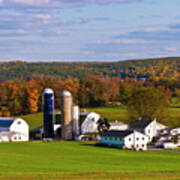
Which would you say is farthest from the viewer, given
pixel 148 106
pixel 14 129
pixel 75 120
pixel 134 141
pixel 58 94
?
pixel 58 94

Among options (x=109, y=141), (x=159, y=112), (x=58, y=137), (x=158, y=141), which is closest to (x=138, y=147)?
(x=109, y=141)

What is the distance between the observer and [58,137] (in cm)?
9994

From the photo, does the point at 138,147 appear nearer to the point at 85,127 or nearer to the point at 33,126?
the point at 85,127

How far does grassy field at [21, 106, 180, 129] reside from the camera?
118 metres

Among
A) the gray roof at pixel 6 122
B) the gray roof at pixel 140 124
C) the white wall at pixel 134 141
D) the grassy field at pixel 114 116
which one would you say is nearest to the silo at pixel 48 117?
the gray roof at pixel 6 122

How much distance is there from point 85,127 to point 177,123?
75.8 feet

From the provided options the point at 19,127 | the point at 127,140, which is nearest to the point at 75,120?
the point at 19,127

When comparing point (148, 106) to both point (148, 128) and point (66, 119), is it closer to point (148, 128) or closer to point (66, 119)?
point (148, 128)

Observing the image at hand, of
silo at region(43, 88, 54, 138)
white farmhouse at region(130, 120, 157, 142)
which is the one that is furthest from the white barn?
white farmhouse at region(130, 120, 157, 142)

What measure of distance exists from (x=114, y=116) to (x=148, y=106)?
1923 cm

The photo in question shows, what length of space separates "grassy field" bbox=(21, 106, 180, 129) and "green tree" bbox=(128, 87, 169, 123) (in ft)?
14.4

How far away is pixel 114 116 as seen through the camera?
128 meters

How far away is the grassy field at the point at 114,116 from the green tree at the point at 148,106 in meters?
4.40

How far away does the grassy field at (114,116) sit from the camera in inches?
4646
